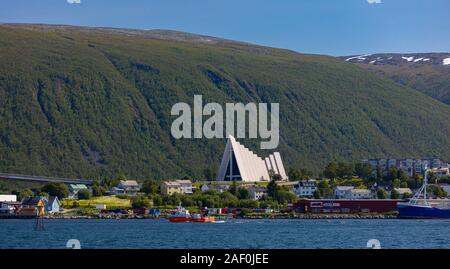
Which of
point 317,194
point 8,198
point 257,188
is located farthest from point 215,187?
point 8,198

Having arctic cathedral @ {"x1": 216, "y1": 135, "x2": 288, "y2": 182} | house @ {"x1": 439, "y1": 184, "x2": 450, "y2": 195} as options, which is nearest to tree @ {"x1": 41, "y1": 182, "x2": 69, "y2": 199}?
arctic cathedral @ {"x1": 216, "y1": 135, "x2": 288, "y2": 182}

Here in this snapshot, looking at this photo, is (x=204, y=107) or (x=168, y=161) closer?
(x=168, y=161)

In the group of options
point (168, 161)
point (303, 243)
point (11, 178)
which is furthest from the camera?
point (168, 161)

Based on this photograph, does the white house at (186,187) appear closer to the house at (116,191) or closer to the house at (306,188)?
the house at (116,191)

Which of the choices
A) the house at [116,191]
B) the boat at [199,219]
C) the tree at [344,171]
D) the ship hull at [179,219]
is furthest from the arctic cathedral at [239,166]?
the ship hull at [179,219]

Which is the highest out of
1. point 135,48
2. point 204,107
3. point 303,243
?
point 135,48

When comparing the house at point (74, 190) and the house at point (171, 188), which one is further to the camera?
the house at point (74, 190)
